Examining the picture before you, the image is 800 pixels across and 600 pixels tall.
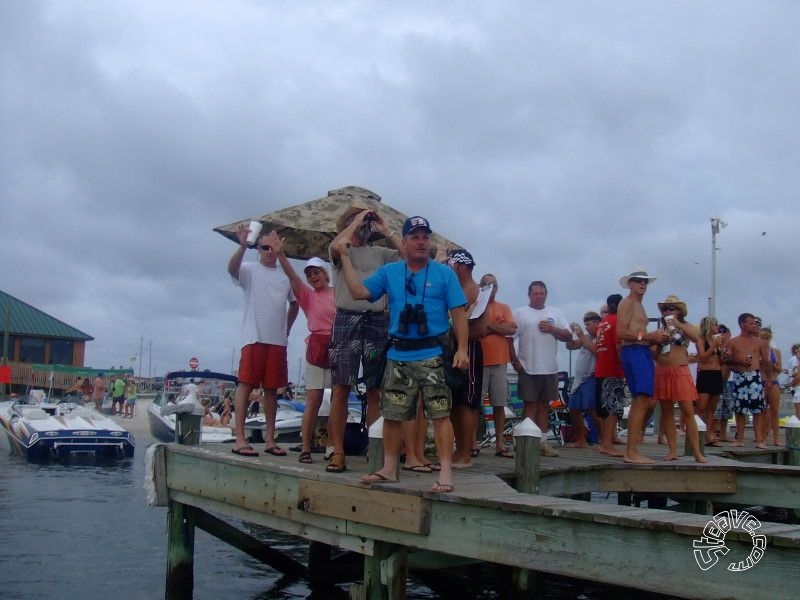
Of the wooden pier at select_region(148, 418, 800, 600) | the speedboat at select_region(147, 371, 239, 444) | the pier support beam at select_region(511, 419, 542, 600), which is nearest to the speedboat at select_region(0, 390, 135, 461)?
the speedboat at select_region(147, 371, 239, 444)

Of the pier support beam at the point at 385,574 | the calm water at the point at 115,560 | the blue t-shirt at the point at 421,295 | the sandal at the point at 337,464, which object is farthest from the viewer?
the calm water at the point at 115,560

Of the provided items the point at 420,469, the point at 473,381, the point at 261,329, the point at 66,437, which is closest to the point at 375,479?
the point at 420,469

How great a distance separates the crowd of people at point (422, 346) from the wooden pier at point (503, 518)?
24 centimetres

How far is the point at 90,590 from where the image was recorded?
8438 mm

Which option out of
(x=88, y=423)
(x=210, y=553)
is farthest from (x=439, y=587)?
(x=88, y=423)

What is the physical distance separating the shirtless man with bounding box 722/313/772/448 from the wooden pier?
254 centimetres

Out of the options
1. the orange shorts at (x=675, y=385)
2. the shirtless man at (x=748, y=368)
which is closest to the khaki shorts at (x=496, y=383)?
the orange shorts at (x=675, y=385)

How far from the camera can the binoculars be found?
5.23m

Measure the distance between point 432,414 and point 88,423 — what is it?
716 inches

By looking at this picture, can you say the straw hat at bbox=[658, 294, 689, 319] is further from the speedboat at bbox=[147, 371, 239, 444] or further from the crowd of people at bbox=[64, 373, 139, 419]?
the crowd of people at bbox=[64, 373, 139, 419]

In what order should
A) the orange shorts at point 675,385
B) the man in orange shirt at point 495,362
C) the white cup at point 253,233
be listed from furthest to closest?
the man in orange shirt at point 495,362 < the orange shorts at point 675,385 < the white cup at point 253,233

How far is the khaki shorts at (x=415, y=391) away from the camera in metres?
5.15

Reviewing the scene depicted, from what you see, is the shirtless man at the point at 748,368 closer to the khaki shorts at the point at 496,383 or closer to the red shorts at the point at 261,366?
the khaki shorts at the point at 496,383

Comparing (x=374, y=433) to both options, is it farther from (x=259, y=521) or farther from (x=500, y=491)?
(x=259, y=521)
